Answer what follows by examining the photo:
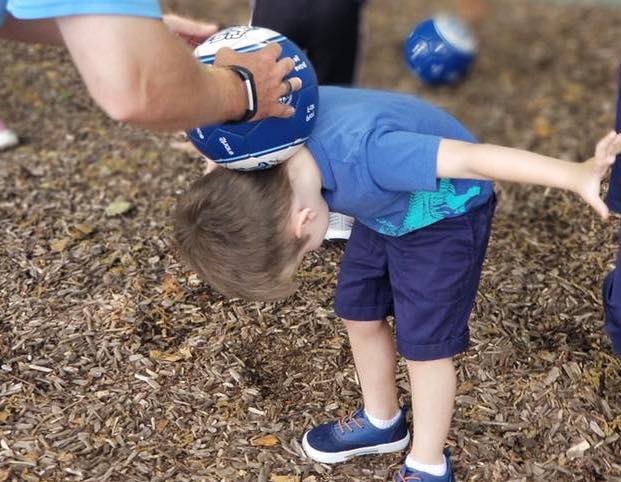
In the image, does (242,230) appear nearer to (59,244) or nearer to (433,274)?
(433,274)

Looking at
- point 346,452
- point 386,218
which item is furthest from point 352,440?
point 386,218

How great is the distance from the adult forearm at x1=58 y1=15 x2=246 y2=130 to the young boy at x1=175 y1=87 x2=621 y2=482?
0.97 ft

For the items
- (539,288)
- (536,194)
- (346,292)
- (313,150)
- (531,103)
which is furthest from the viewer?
(531,103)

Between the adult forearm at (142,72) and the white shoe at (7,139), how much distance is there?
2.56m

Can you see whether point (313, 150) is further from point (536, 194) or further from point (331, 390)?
point (536, 194)

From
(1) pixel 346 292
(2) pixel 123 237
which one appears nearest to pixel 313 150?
(1) pixel 346 292

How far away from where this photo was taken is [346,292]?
2590 millimetres

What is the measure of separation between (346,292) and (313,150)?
21.0 inches

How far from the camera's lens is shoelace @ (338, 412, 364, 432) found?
9.37 feet

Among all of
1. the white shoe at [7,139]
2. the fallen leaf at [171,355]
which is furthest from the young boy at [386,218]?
the white shoe at [7,139]

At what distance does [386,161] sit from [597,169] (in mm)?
468

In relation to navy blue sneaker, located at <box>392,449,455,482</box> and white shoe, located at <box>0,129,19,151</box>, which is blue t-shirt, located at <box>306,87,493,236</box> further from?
Result: white shoe, located at <box>0,129,19,151</box>

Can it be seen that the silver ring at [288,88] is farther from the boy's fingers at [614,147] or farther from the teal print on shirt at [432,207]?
the boy's fingers at [614,147]

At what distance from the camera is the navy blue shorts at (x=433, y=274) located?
2363 mm
